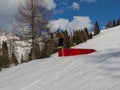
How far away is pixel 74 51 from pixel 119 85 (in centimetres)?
1112

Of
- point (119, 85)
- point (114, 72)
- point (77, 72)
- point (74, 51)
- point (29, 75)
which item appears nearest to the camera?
point (119, 85)

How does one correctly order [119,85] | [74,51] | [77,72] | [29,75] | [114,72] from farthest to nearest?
[74,51] < [29,75] < [77,72] < [114,72] < [119,85]

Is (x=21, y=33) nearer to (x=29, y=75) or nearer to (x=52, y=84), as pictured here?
(x=29, y=75)

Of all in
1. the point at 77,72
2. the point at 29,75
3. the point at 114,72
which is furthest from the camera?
the point at 29,75

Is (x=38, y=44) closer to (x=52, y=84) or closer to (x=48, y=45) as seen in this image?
(x=48, y=45)

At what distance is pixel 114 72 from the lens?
9.64 m

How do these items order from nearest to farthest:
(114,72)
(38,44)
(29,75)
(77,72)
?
(114,72)
(77,72)
(29,75)
(38,44)

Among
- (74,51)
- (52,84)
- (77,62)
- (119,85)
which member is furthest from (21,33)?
(119,85)

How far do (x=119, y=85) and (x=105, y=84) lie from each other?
0.54 metres

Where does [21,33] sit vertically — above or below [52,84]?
above

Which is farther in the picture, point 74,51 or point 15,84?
point 74,51

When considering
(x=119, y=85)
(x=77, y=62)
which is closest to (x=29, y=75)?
(x=77, y=62)

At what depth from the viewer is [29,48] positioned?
28.2 m

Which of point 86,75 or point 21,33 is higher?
point 21,33
